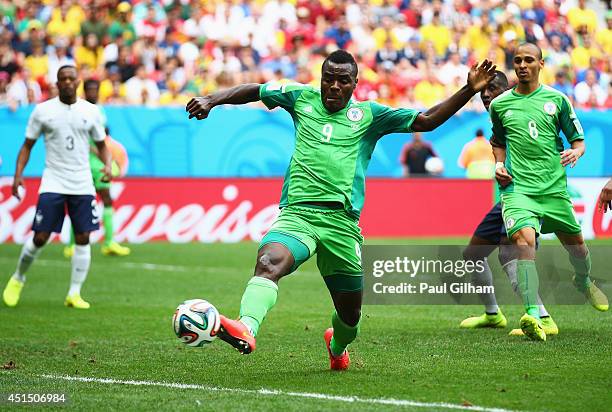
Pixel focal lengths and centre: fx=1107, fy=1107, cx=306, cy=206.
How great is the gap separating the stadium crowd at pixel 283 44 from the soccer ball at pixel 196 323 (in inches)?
640

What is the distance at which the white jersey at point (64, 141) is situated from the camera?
1270 centimetres

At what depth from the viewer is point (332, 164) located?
25.5ft

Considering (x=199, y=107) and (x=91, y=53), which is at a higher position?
(x=91, y=53)

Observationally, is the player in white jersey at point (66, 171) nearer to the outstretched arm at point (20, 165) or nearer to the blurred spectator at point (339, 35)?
the outstretched arm at point (20, 165)

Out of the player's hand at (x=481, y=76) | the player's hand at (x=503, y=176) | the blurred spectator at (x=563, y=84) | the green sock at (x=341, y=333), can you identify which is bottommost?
the green sock at (x=341, y=333)

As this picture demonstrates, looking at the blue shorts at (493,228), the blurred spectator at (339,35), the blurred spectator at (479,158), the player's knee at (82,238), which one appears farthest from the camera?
the blurred spectator at (339,35)

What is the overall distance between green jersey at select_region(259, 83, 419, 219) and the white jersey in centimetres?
522

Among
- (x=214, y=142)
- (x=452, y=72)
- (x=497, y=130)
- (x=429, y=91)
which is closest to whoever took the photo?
(x=497, y=130)

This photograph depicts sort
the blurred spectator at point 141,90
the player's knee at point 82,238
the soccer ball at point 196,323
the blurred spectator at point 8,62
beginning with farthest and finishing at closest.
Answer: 1. the blurred spectator at point 141,90
2. the blurred spectator at point 8,62
3. the player's knee at point 82,238
4. the soccer ball at point 196,323

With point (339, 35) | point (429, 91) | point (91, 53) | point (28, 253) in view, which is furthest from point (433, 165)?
point (28, 253)


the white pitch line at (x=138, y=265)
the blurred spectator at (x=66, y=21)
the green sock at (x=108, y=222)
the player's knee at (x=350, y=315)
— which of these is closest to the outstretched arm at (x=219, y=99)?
the player's knee at (x=350, y=315)

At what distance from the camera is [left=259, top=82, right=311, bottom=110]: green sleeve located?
8.09 metres

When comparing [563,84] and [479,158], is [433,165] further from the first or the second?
[563,84]

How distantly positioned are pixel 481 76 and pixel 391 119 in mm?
849
